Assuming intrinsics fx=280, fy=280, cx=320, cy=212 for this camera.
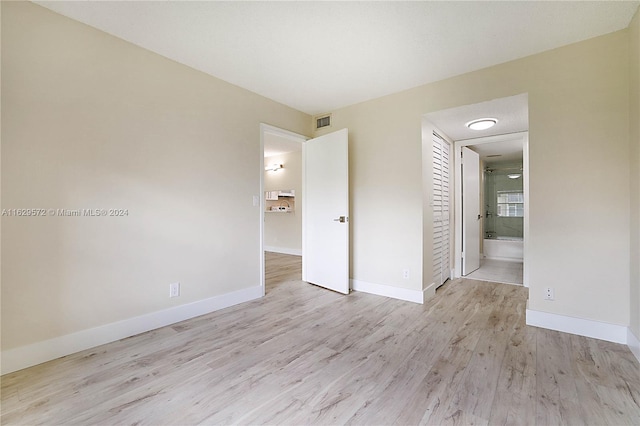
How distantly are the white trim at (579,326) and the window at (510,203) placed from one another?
17.6 feet

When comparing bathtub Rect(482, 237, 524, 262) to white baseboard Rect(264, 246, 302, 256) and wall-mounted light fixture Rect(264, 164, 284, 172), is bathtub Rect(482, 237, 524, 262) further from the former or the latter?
wall-mounted light fixture Rect(264, 164, 284, 172)

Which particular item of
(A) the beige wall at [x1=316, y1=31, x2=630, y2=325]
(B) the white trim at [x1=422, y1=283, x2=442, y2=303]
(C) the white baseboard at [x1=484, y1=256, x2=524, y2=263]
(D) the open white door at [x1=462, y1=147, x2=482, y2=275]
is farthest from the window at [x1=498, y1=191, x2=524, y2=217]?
(A) the beige wall at [x1=316, y1=31, x2=630, y2=325]

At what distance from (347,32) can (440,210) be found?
8.51 feet

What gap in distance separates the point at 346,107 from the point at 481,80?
163cm

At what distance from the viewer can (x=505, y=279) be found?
4.24m

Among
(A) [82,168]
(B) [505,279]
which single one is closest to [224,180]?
(A) [82,168]

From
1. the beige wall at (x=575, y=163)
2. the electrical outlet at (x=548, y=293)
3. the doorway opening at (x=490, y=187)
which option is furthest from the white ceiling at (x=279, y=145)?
the electrical outlet at (x=548, y=293)

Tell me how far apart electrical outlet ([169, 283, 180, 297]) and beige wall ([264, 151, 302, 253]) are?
4.00 meters

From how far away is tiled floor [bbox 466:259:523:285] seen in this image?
4234 mm

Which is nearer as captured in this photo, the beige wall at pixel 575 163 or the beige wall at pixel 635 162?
the beige wall at pixel 635 162

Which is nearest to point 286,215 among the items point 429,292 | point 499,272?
point 429,292

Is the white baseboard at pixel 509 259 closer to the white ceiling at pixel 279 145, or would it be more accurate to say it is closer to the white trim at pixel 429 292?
the white trim at pixel 429 292

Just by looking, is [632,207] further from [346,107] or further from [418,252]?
[346,107]

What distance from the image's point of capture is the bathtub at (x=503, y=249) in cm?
576
